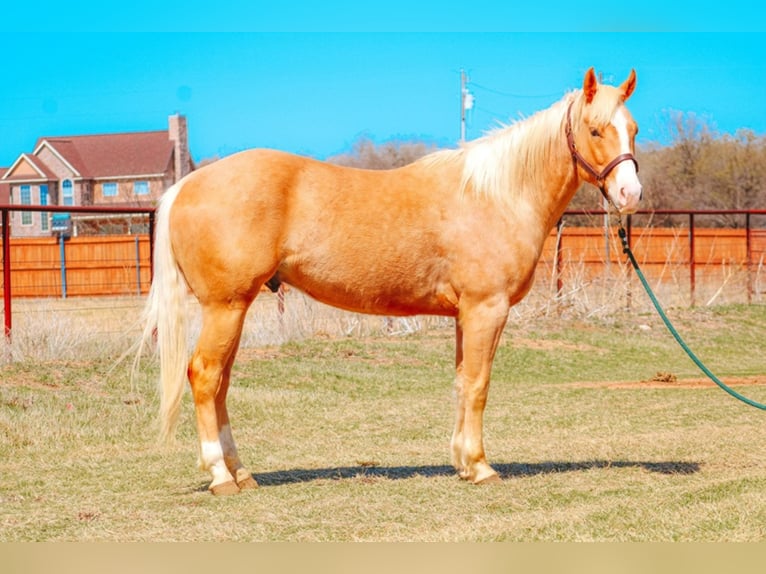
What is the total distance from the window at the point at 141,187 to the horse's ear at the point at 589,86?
47074 millimetres

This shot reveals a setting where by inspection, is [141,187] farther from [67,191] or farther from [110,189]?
[67,191]

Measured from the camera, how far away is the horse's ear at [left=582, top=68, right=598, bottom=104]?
5.49 metres

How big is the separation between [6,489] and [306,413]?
3.26 meters

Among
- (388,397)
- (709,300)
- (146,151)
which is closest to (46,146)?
(146,151)

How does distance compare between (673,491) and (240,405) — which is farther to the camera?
(240,405)

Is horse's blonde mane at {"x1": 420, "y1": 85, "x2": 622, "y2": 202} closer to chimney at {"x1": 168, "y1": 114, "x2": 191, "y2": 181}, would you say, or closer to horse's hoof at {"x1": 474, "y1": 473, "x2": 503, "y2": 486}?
horse's hoof at {"x1": 474, "y1": 473, "x2": 503, "y2": 486}

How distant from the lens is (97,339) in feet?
34.2

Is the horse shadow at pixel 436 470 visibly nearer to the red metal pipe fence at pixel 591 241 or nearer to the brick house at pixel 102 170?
the red metal pipe fence at pixel 591 241

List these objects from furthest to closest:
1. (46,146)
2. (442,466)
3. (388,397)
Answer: (46,146), (388,397), (442,466)

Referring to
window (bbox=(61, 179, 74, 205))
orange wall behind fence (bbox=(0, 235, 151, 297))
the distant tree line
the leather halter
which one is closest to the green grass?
the leather halter

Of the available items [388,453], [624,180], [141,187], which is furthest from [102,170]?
[624,180]

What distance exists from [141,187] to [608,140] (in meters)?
47.5

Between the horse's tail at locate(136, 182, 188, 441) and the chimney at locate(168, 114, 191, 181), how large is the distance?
153 feet

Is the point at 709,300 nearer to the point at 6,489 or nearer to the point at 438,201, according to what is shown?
the point at 438,201
